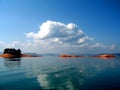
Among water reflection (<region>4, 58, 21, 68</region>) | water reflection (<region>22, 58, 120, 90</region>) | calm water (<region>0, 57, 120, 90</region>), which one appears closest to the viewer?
calm water (<region>0, 57, 120, 90</region>)

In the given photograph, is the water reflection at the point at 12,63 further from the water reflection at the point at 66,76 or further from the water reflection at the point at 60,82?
the water reflection at the point at 60,82

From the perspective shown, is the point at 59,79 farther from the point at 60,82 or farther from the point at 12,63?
the point at 12,63

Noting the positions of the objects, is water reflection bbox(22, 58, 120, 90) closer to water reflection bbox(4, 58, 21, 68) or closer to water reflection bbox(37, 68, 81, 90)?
water reflection bbox(37, 68, 81, 90)

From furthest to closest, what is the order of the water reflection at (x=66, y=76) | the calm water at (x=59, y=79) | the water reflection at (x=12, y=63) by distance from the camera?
the water reflection at (x=12, y=63)
the water reflection at (x=66, y=76)
the calm water at (x=59, y=79)

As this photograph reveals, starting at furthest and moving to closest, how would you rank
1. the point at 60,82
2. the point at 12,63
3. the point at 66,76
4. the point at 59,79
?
the point at 12,63, the point at 66,76, the point at 59,79, the point at 60,82

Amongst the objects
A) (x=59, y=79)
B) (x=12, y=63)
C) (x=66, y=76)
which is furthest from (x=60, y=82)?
(x=12, y=63)

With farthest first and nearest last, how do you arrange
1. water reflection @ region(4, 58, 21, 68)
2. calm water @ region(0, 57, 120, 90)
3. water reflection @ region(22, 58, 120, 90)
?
1. water reflection @ region(4, 58, 21, 68)
2. water reflection @ region(22, 58, 120, 90)
3. calm water @ region(0, 57, 120, 90)

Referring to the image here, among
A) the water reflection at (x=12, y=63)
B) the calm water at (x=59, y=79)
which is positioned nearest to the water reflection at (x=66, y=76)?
the calm water at (x=59, y=79)

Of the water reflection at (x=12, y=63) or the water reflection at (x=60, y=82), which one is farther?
the water reflection at (x=12, y=63)

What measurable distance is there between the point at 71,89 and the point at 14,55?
13471 centimetres

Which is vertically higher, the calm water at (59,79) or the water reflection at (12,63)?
the water reflection at (12,63)

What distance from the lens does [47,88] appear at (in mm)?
26234

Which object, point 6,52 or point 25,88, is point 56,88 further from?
point 6,52

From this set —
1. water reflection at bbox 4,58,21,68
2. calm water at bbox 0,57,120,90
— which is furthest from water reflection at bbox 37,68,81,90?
water reflection at bbox 4,58,21,68
